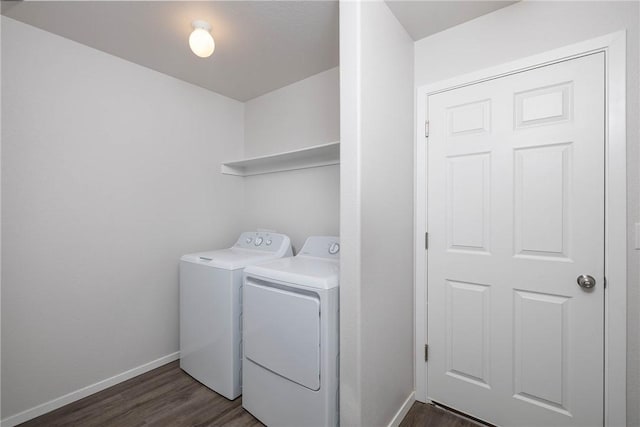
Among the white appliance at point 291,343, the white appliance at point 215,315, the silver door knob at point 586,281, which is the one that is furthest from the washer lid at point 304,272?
the silver door knob at point 586,281

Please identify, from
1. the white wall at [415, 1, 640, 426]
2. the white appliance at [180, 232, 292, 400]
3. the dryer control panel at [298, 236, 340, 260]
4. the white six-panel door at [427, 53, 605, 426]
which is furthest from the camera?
the dryer control panel at [298, 236, 340, 260]

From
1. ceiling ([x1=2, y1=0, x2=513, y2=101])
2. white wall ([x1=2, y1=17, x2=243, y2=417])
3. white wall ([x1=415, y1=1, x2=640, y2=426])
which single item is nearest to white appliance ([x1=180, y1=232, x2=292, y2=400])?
white wall ([x1=2, y1=17, x2=243, y2=417])

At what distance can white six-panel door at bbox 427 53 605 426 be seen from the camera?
1.34 metres

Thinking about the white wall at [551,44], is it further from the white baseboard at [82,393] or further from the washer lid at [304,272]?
the white baseboard at [82,393]

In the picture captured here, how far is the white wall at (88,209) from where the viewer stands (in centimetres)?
165

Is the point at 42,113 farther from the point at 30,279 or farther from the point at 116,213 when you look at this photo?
the point at 30,279

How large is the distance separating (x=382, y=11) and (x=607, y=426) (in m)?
2.27

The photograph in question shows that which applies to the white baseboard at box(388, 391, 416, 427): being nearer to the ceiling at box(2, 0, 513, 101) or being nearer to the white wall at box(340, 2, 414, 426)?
the white wall at box(340, 2, 414, 426)

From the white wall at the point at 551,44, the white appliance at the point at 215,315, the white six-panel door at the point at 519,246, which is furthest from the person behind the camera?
the white appliance at the point at 215,315

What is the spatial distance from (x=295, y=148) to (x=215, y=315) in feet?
4.96

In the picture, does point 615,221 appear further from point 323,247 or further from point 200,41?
point 200,41

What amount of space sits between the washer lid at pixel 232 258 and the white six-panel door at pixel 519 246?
1.16 meters

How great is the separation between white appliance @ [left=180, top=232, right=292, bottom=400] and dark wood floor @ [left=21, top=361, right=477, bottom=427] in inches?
4.2

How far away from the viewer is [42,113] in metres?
1.74
